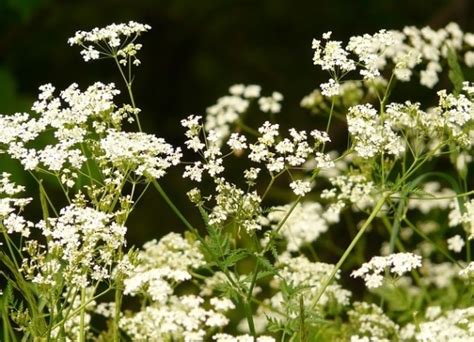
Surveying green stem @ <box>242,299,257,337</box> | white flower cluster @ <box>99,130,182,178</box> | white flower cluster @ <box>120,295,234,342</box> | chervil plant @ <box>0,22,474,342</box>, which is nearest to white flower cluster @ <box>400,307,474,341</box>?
chervil plant @ <box>0,22,474,342</box>

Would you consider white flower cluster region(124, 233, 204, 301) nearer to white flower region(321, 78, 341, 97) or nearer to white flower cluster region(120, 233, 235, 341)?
white flower cluster region(120, 233, 235, 341)

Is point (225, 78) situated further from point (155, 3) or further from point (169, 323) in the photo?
point (169, 323)

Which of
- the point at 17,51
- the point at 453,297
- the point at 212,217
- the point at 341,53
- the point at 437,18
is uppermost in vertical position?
the point at 17,51

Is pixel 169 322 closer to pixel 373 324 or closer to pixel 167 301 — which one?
pixel 167 301

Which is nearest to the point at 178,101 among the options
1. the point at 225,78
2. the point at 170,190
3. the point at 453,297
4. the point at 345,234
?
the point at 225,78

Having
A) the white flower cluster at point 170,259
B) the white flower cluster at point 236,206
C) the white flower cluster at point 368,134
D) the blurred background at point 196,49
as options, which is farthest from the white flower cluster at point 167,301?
the blurred background at point 196,49

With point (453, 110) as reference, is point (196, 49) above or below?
above

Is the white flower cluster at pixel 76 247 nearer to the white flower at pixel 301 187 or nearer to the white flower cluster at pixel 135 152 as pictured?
the white flower cluster at pixel 135 152

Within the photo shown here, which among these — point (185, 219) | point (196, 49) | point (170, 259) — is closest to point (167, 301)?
point (170, 259)
